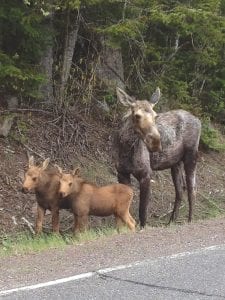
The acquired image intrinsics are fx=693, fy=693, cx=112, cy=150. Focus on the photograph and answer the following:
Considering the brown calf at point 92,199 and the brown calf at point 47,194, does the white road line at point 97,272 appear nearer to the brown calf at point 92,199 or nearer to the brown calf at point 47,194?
the brown calf at point 92,199

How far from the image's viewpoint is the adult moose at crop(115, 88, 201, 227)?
1139 centimetres

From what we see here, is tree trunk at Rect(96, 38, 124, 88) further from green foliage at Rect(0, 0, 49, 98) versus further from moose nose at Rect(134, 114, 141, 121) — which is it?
moose nose at Rect(134, 114, 141, 121)

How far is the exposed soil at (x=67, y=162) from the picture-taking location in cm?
1334

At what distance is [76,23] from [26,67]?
6.39 ft

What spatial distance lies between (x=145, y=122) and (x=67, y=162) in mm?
4211

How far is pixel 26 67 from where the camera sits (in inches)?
578

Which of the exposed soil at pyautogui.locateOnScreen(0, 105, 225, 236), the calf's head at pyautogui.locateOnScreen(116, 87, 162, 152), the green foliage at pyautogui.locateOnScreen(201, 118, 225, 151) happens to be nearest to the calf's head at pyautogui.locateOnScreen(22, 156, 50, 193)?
the exposed soil at pyautogui.locateOnScreen(0, 105, 225, 236)

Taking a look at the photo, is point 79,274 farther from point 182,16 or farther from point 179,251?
point 182,16

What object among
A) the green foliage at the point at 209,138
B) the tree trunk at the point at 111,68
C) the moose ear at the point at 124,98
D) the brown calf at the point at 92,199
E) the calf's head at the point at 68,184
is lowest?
the green foliage at the point at 209,138

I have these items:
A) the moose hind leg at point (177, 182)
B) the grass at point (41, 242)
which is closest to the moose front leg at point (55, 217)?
the grass at point (41, 242)

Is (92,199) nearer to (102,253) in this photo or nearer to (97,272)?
(102,253)

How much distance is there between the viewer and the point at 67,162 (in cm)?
1515

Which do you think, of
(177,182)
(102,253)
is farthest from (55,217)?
(177,182)

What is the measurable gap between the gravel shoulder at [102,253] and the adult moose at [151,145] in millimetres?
1806
